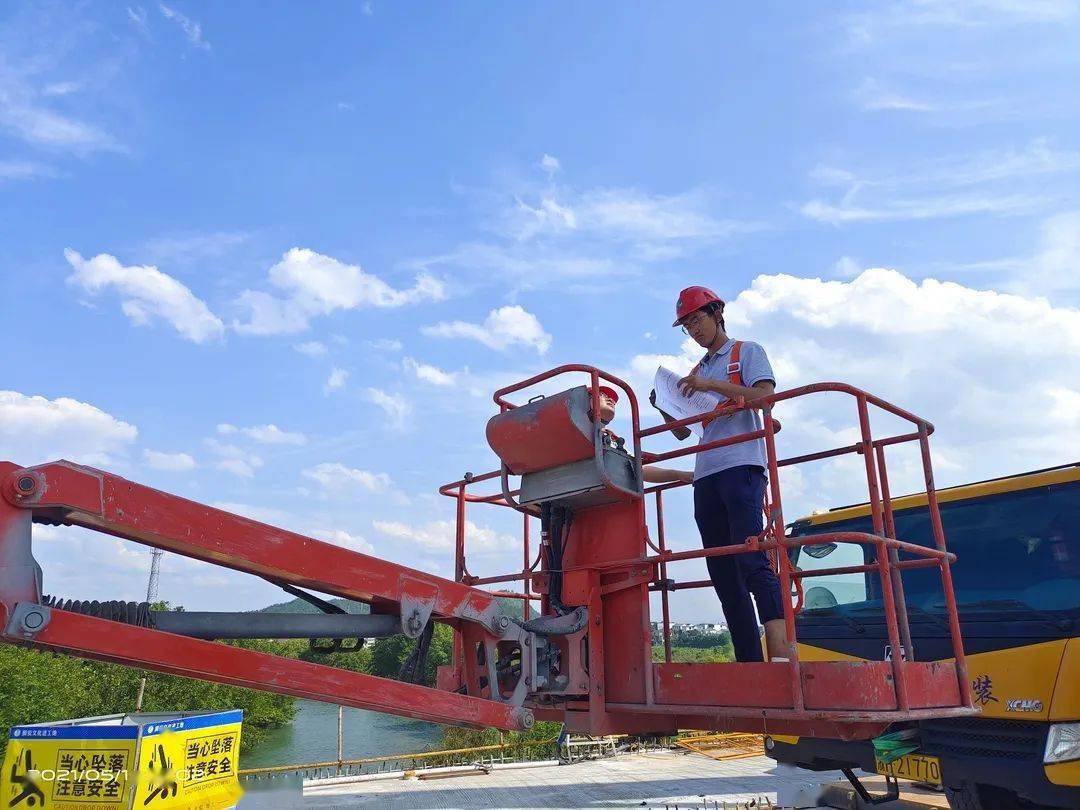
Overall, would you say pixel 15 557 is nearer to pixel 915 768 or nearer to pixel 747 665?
pixel 747 665

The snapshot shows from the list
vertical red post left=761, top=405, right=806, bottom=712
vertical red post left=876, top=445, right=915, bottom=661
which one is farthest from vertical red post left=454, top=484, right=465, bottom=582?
vertical red post left=876, top=445, right=915, bottom=661

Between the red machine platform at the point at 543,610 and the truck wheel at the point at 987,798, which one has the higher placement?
the red machine platform at the point at 543,610

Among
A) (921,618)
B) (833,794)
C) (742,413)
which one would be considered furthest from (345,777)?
(742,413)

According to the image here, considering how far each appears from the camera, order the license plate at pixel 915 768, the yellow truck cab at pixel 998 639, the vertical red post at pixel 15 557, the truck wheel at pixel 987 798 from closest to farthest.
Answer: the vertical red post at pixel 15 557
the yellow truck cab at pixel 998 639
the truck wheel at pixel 987 798
the license plate at pixel 915 768

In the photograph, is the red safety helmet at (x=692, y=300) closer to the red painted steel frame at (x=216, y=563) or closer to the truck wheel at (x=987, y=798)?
the red painted steel frame at (x=216, y=563)

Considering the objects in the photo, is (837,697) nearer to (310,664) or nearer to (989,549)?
(310,664)

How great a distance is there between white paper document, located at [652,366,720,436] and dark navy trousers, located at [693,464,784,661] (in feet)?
1.25

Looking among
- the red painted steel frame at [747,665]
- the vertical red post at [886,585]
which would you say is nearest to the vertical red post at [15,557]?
the red painted steel frame at [747,665]

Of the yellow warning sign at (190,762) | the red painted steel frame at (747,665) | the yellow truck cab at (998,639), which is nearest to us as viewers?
the red painted steel frame at (747,665)

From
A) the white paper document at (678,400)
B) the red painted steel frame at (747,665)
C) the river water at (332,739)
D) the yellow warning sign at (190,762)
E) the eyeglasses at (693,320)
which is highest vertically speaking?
the eyeglasses at (693,320)

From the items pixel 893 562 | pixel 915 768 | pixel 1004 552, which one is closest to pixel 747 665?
pixel 893 562

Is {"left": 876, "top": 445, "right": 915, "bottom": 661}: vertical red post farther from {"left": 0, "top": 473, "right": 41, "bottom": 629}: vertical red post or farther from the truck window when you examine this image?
{"left": 0, "top": 473, "right": 41, "bottom": 629}: vertical red post

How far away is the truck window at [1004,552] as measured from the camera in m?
5.00

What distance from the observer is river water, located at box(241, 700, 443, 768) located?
39594 millimetres
